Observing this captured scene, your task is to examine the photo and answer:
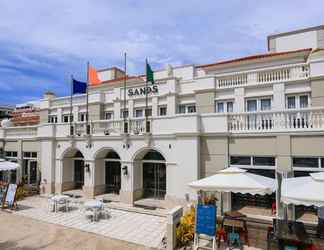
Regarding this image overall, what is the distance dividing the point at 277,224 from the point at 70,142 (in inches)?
580

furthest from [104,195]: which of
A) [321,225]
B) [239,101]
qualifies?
[321,225]

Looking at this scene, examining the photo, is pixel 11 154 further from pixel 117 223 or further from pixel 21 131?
pixel 117 223

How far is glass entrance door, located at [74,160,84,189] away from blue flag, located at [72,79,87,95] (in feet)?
19.0

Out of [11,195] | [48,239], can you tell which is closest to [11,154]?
[11,195]

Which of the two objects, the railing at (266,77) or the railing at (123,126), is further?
the railing at (123,126)

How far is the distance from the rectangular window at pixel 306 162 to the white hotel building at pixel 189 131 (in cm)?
4

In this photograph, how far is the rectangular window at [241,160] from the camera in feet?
39.5

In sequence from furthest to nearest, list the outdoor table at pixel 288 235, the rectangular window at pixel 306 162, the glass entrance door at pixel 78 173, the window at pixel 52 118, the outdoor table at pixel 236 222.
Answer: the window at pixel 52 118 → the glass entrance door at pixel 78 173 → the rectangular window at pixel 306 162 → the outdoor table at pixel 236 222 → the outdoor table at pixel 288 235

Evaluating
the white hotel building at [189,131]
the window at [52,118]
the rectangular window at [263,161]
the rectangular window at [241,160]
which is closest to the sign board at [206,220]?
the white hotel building at [189,131]

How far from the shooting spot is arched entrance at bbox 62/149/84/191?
60.3 ft

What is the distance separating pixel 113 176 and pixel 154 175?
364 cm

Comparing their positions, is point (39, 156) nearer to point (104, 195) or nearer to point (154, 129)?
point (104, 195)

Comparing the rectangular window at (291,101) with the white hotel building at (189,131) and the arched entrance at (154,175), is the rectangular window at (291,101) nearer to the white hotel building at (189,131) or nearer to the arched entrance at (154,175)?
the white hotel building at (189,131)

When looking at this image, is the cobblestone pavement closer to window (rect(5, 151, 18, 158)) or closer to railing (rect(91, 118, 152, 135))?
railing (rect(91, 118, 152, 135))
